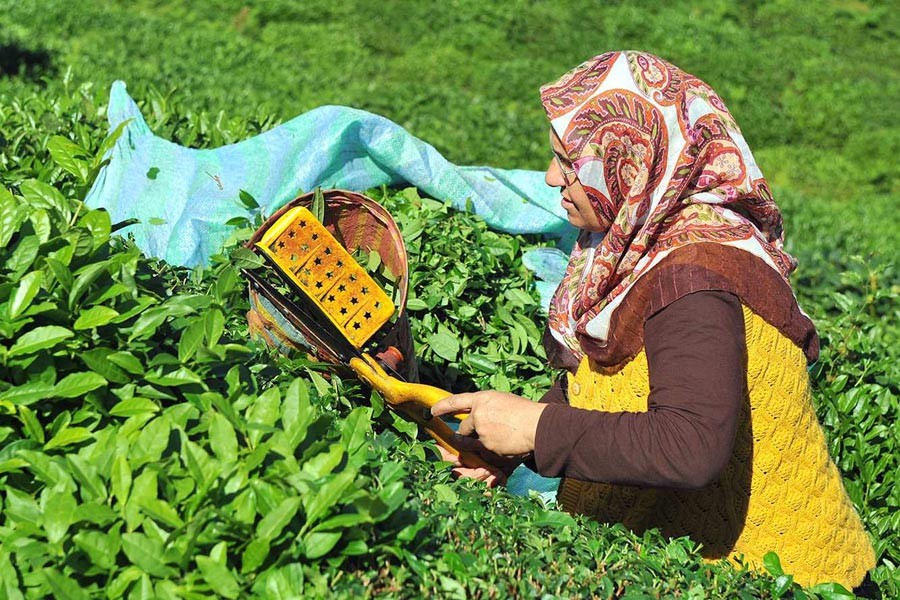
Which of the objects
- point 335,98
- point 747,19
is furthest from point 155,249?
point 747,19

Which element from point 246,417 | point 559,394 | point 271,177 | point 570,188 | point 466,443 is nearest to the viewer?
point 246,417

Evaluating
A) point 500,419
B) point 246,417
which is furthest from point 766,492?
point 246,417

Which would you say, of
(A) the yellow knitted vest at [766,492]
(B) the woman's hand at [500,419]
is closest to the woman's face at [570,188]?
(A) the yellow knitted vest at [766,492]

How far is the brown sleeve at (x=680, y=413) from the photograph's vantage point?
1.86m

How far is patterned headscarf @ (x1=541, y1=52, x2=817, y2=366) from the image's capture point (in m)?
2.05

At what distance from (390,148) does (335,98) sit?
413 cm

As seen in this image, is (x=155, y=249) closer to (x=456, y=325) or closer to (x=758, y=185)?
(x=456, y=325)

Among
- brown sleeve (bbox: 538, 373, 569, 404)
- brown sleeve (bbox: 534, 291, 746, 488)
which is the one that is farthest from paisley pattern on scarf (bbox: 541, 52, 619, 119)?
brown sleeve (bbox: 538, 373, 569, 404)

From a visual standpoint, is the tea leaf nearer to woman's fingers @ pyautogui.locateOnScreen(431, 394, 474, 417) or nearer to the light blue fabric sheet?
woman's fingers @ pyautogui.locateOnScreen(431, 394, 474, 417)

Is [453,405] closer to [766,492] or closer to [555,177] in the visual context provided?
[555,177]

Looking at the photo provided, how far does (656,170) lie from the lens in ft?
6.82

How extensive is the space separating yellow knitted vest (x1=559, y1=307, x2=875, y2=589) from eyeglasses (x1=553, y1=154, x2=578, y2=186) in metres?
0.40

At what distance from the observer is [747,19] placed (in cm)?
1274

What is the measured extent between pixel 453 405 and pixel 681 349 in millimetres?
519
